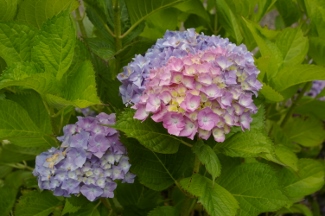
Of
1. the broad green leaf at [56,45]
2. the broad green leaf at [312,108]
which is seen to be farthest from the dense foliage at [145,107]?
the broad green leaf at [312,108]

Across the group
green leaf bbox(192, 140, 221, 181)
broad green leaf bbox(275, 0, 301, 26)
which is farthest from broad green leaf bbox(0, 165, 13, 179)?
broad green leaf bbox(275, 0, 301, 26)

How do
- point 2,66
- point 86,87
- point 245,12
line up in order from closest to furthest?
point 86,87
point 2,66
point 245,12

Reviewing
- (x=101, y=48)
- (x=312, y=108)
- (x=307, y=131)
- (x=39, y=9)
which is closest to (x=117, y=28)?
(x=101, y=48)

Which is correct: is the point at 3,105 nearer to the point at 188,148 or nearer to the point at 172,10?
the point at 188,148

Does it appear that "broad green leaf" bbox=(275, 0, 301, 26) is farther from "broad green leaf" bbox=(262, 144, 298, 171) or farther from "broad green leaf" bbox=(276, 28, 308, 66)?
"broad green leaf" bbox=(262, 144, 298, 171)

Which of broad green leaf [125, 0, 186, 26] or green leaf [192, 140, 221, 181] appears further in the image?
broad green leaf [125, 0, 186, 26]


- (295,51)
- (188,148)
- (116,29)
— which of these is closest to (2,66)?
(116,29)
